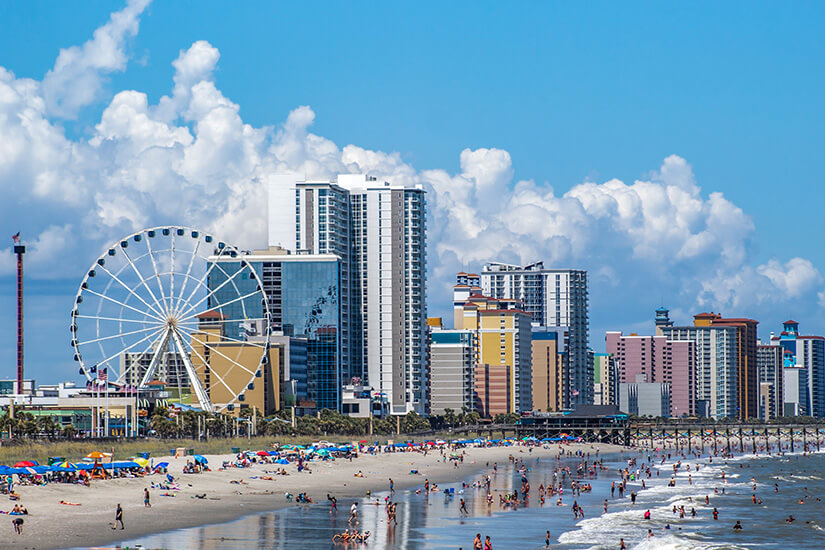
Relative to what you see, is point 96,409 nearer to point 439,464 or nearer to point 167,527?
point 439,464

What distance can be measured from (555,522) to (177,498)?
26.2 m

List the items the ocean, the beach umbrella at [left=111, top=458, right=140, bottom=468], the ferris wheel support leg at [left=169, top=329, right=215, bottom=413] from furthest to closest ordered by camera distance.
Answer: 1. the ferris wheel support leg at [left=169, top=329, right=215, bottom=413]
2. the beach umbrella at [left=111, top=458, right=140, bottom=468]
3. the ocean

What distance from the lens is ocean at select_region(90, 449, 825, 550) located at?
70938 millimetres

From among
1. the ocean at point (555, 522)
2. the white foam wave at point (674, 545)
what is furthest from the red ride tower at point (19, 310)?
the white foam wave at point (674, 545)

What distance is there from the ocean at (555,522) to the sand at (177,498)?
2.37 metres

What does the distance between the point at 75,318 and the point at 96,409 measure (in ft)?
64.1

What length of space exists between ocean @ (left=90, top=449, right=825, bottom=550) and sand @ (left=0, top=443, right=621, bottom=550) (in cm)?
237

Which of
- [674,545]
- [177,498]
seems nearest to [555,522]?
[674,545]

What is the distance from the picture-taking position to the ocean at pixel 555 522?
70.9 meters

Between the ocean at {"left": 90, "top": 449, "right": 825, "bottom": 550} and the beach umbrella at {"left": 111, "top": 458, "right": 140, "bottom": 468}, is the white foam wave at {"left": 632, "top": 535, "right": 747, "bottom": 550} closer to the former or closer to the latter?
the ocean at {"left": 90, "top": 449, "right": 825, "bottom": 550}

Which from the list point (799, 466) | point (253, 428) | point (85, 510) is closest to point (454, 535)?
point (85, 510)

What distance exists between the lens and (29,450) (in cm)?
11056

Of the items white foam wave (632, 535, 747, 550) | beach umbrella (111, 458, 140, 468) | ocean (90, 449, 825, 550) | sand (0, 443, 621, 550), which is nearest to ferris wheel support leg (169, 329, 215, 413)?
sand (0, 443, 621, 550)

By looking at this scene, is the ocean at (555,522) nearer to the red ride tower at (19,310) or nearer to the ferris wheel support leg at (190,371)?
the ferris wheel support leg at (190,371)
